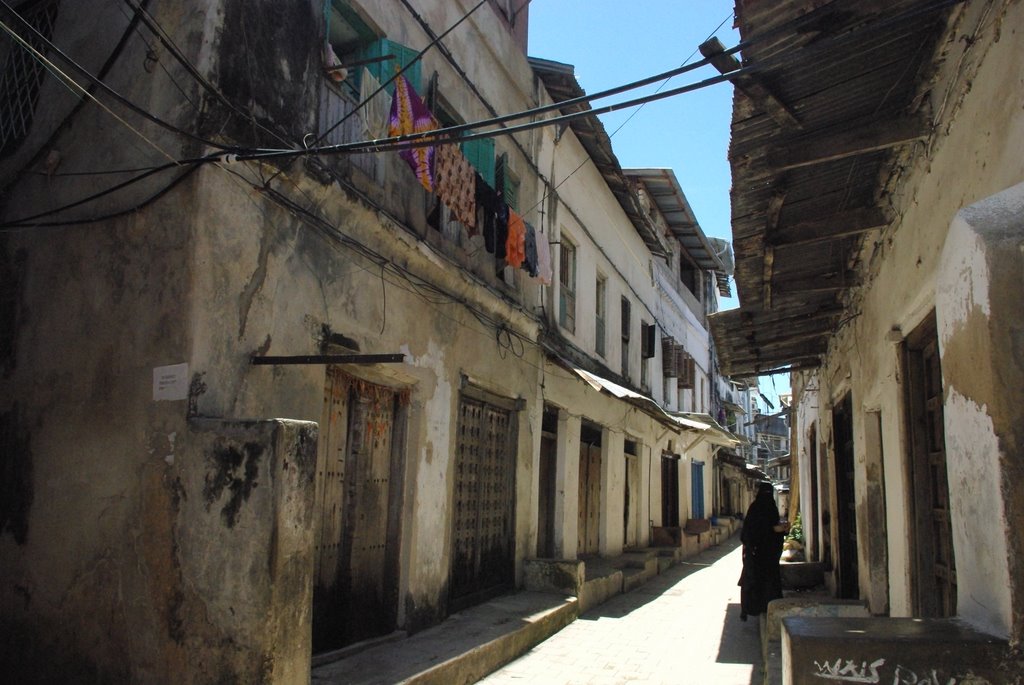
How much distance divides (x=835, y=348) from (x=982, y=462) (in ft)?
24.6

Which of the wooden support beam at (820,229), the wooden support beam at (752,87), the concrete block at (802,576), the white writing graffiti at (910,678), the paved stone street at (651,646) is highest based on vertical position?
the wooden support beam at (752,87)

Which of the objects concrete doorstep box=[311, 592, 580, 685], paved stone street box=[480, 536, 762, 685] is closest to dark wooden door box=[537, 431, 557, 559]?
paved stone street box=[480, 536, 762, 685]

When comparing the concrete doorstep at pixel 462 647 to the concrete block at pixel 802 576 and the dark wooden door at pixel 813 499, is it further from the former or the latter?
the dark wooden door at pixel 813 499

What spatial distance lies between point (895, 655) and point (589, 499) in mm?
11450

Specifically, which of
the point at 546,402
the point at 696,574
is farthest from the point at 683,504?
the point at 546,402

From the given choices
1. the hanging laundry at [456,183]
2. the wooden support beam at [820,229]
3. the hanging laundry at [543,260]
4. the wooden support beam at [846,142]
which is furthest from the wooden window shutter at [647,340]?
the wooden support beam at [846,142]

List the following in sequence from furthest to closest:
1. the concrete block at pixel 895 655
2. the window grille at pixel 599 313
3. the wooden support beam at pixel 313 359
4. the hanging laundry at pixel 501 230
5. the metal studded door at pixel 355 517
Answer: the window grille at pixel 599 313 → the hanging laundry at pixel 501 230 → the metal studded door at pixel 355 517 → the wooden support beam at pixel 313 359 → the concrete block at pixel 895 655

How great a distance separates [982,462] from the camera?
10.1 ft

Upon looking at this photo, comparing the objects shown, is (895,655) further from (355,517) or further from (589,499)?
(589,499)

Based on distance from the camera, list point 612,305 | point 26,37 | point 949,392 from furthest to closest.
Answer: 1. point 612,305
2. point 26,37
3. point 949,392

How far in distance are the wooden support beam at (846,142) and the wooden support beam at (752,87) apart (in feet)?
0.95

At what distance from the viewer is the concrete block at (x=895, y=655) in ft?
9.36

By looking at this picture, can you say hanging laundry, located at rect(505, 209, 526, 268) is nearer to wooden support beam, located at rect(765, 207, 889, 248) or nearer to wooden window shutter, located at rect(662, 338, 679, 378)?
wooden support beam, located at rect(765, 207, 889, 248)

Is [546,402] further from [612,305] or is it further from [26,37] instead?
[26,37]
